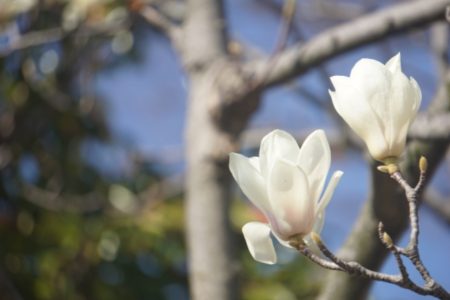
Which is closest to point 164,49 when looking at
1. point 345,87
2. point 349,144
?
point 349,144

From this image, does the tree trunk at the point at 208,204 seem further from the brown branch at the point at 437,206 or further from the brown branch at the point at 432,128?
the brown branch at the point at 437,206

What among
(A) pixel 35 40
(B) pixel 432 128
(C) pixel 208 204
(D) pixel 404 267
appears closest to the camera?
(D) pixel 404 267

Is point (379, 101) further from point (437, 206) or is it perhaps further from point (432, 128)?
point (437, 206)

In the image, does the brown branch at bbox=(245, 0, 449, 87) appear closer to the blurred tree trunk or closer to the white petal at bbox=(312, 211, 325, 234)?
the blurred tree trunk

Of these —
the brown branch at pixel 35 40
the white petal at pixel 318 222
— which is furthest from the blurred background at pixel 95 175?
the white petal at pixel 318 222

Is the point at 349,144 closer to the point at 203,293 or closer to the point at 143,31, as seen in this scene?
the point at 203,293

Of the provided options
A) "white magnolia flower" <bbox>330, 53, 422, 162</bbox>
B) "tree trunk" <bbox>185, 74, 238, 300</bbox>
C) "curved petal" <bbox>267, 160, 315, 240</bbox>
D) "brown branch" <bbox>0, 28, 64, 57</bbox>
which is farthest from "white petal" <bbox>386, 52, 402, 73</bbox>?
"brown branch" <bbox>0, 28, 64, 57</bbox>

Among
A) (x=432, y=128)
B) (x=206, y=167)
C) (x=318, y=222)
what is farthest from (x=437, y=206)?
(x=318, y=222)
